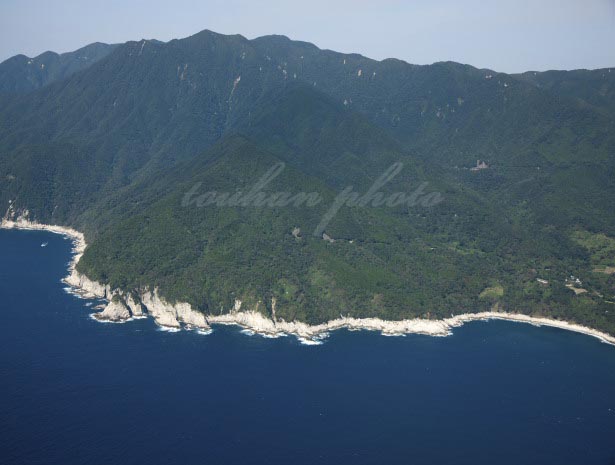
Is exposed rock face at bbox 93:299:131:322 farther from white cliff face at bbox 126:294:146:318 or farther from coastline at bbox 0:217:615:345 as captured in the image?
white cliff face at bbox 126:294:146:318

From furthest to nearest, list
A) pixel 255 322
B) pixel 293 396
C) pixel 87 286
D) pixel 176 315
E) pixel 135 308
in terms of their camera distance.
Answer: pixel 87 286 < pixel 135 308 < pixel 176 315 < pixel 255 322 < pixel 293 396

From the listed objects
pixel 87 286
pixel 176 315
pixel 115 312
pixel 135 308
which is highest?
pixel 87 286

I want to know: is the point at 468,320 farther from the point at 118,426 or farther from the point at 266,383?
the point at 118,426

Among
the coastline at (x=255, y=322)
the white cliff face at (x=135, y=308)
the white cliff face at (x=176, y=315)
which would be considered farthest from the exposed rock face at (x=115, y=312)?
the white cliff face at (x=176, y=315)

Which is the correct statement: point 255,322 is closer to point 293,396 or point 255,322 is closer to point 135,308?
point 135,308

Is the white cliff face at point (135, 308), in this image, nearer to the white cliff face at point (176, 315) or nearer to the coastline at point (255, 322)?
the coastline at point (255, 322)

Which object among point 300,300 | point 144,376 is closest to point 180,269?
point 300,300

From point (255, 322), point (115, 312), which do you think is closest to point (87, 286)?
point (115, 312)
